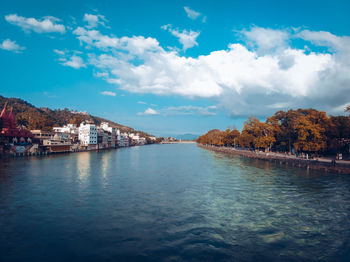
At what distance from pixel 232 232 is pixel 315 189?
1878 cm

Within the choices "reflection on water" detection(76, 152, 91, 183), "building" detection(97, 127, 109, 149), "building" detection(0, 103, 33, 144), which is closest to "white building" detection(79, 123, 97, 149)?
"building" detection(97, 127, 109, 149)

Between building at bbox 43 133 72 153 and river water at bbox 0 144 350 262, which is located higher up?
building at bbox 43 133 72 153

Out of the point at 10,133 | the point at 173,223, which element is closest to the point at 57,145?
the point at 10,133

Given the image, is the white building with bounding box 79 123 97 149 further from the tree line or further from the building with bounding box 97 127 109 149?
the tree line

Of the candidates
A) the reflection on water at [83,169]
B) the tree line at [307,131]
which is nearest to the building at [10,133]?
the reflection on water at [83,169]

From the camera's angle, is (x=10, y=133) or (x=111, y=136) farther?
(x=111, y=136)

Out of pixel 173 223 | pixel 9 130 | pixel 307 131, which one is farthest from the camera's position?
pixel 9 130

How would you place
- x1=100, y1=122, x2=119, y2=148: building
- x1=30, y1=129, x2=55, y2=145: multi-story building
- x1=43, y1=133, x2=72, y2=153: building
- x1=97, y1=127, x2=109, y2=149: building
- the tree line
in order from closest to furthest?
the tree line < x1=30, y1=129, x2=55, y2=145: multi-story building < x1=43, y1=133, x2=72, y2=153: building < x1=97, y1=127, x2=109, y2=149: building < x1=100, y1=122, x2=119, y2=148: building

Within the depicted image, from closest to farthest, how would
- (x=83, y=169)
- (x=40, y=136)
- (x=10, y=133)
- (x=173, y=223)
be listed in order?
(x=173, y=223), (x=83, y=169), (x=10, y=133), (x=40, y=136)

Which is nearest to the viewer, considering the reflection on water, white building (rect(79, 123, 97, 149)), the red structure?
the reflection on water

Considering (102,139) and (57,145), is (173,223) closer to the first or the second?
(57,145)

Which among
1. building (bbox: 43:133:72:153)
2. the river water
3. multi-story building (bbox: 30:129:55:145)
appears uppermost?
multi-story building (bbox: 30:129:55:145)

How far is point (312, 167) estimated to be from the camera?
46.9 meters

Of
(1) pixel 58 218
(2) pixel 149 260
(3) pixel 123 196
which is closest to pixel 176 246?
(2) pixel 149 260
